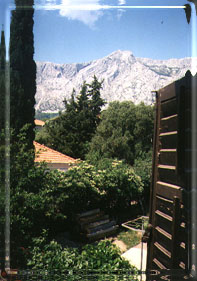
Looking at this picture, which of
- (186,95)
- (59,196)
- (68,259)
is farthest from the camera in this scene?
(59,196)

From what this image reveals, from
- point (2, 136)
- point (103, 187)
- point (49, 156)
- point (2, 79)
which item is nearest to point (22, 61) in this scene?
point (2, 79)

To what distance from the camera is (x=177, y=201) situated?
206 cm

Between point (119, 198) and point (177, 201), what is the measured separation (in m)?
0.47

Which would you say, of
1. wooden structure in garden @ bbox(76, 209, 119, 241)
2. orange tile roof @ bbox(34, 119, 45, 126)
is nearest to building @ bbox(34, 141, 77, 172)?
orange tile roof @ bbox(34, 119, 45, 126)

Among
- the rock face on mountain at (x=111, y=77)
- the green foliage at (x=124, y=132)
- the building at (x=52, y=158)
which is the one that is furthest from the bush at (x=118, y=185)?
the rock face on mountain at (x=111, y=77)

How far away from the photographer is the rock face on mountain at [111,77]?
2.18 m

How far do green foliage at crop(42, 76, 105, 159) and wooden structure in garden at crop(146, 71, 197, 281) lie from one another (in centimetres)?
47

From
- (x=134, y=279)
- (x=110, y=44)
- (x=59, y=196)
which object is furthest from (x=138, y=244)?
(x=110, y=44)

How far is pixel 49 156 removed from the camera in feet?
7.29

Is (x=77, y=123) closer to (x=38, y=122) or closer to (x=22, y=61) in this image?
(x=38, y=122)

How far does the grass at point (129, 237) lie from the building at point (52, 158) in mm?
660

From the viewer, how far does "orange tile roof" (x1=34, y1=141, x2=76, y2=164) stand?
87.0 inches

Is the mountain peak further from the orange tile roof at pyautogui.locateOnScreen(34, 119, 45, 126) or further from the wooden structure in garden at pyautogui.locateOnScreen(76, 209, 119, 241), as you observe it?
the wooden structure in garden at pyautogui.locateOnScreen(76, 209, 119, 241)

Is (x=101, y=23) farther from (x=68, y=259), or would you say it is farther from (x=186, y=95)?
(x=68, y=259)
